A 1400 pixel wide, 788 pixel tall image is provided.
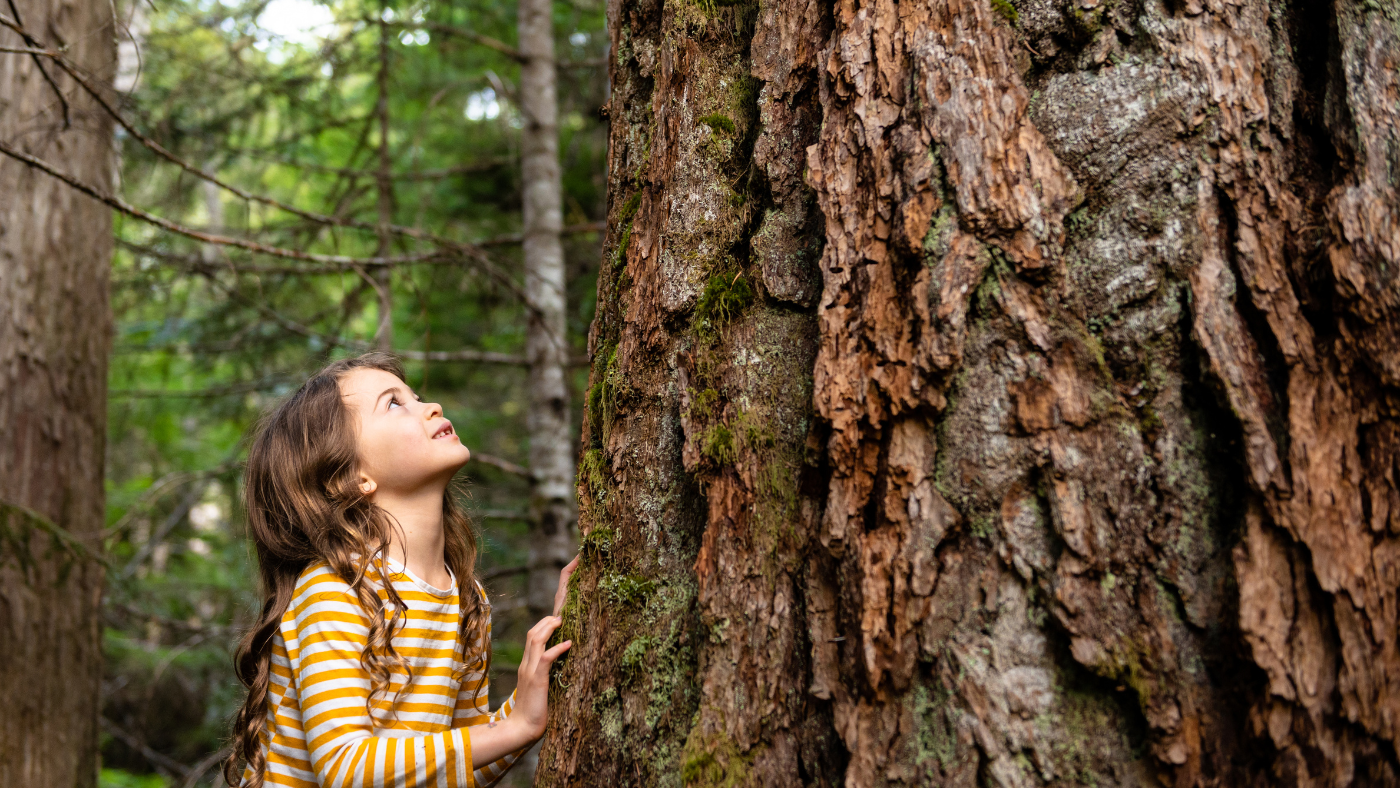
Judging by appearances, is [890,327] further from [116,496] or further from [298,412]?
[116,496]

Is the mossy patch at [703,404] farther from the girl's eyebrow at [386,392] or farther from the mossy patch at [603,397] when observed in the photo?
the girl's eyebrow at [386,392]

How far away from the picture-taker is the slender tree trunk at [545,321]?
5.37m

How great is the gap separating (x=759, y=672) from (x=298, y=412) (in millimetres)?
1668

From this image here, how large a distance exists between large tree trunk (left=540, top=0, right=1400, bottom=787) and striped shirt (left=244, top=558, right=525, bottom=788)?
39 cm

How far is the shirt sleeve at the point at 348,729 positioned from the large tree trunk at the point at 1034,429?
0.36 metres

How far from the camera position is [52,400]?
15.2ft

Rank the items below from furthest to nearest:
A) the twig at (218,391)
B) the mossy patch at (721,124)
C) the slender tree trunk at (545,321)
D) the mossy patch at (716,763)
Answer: the twig at (218,391) < the slender tree trunk at (545,321) < the mossy patch at (721,124) < the mossy patch at (716,763)

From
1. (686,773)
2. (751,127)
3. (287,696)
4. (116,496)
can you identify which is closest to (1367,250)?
(751,127)

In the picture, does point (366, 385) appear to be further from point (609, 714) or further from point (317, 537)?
point (609, 714)

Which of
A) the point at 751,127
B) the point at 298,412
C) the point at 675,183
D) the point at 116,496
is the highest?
the point at 751,127

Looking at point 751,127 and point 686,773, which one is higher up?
point 751,127

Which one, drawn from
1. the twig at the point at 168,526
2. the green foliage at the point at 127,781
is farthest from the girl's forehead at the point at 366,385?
the green foliage at the point at 127,781

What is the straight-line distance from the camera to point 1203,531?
123 cm

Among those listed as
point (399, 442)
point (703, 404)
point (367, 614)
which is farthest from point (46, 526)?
point (703, 404)
